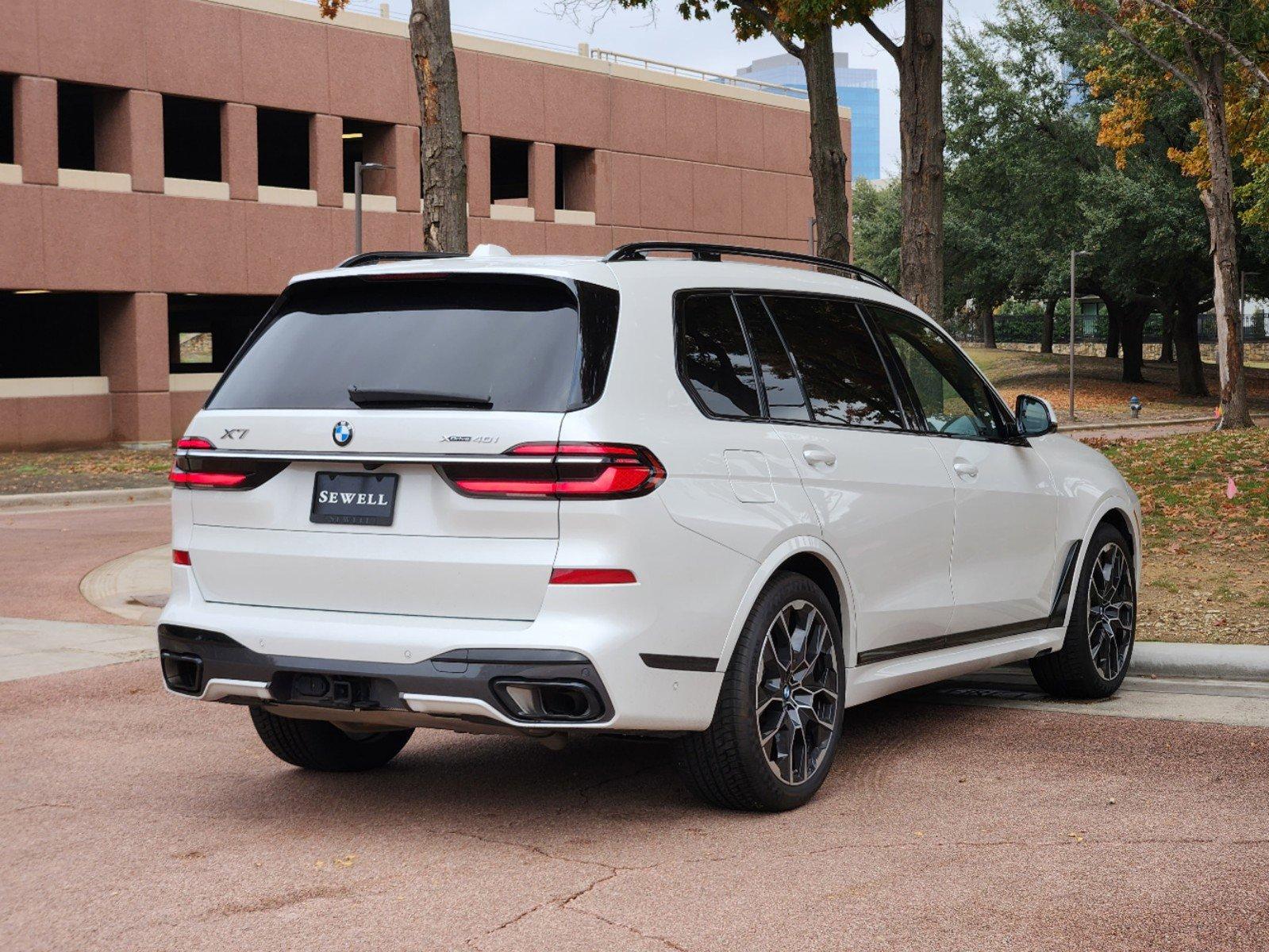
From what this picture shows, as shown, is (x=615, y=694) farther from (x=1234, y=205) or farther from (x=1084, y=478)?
(x=1234, y=205)

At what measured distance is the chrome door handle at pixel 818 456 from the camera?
579cm

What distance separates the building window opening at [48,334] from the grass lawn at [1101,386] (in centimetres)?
2550

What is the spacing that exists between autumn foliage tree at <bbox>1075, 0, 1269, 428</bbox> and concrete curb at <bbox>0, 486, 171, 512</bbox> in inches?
662

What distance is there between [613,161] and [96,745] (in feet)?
122

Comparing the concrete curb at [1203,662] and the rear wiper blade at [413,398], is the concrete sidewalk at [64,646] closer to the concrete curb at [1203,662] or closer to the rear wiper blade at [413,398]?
the rear wiper blade at [413,398]

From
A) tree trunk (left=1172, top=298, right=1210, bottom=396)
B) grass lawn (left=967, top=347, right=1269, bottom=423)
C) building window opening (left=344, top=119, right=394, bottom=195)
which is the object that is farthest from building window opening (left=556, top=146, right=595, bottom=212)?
tree trunk (left=1172, top=298, right=1210, bottom=396)

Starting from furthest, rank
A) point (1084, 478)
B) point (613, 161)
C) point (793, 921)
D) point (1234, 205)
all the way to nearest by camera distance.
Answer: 1. point (1234, 205)
2. point (613, 161)
3. point (1084, 478)
4. point (793, 921)

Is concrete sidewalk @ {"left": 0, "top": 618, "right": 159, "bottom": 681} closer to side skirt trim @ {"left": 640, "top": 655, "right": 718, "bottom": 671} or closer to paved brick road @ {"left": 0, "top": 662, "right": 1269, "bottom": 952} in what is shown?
paved brick road @ {"left": 0, "top": 662, "right": 1269, "bottom": 952}

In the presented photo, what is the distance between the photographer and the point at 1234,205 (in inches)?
1944

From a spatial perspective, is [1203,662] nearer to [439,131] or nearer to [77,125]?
[439,131]

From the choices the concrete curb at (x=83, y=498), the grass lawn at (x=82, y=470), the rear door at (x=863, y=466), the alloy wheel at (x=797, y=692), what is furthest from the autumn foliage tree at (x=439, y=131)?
the grass lawn at (x=82, y=470)

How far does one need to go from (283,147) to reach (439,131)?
29.5m

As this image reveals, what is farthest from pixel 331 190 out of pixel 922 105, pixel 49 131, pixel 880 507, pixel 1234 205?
pixel 880 507

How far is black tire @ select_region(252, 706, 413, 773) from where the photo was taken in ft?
20.5
